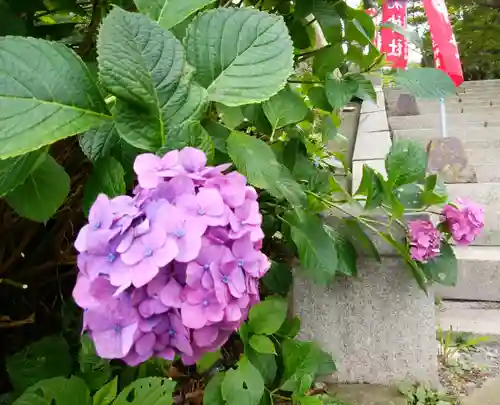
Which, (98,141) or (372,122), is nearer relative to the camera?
(98,141)

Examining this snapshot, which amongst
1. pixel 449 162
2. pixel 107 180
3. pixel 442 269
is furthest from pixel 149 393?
pixel 449 162

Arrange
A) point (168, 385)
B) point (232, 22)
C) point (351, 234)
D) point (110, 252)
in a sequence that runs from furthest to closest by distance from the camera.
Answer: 1. point (351, 234)
2. point (168, 385)
3. point (232, 22)
4. point (110, 252)

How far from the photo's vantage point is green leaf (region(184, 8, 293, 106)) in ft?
1.63

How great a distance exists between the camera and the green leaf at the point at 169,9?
53 centimetres

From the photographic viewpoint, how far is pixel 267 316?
1.00m

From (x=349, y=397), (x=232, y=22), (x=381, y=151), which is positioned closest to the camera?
(x=232, y=22)

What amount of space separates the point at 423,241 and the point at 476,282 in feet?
3.81

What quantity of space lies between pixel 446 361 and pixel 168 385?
1.34 metres

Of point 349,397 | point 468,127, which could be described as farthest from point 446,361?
point 468,127

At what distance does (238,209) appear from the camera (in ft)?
1.42

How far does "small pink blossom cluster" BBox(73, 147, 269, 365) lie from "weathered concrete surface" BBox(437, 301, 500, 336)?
1.75 metres

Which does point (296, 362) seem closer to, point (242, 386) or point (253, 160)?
point (242, 386)

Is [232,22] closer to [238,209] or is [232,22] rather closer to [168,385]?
[238,209]

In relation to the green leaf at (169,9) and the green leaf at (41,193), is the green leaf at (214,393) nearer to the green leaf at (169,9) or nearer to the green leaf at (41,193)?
the green leaf at (41,193)
